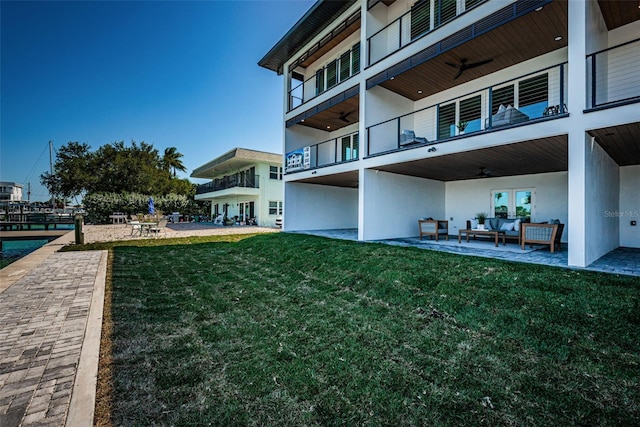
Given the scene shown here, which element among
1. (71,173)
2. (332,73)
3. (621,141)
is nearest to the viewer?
(621,141)

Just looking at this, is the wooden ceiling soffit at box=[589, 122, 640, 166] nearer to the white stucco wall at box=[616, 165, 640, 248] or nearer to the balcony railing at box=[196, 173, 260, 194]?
the white stucco wall at box=[616, 165, 640, 248]

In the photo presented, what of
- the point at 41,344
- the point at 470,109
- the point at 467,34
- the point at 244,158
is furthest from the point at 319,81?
the point at 41,344

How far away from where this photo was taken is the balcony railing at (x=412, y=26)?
9.58 metres

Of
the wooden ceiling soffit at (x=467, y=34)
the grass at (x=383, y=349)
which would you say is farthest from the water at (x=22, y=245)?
the wooden ceiling soffit at (x=467, y=34)

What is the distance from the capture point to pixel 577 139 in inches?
223

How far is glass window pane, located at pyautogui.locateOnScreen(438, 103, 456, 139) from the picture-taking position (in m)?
10.4

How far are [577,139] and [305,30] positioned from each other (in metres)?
11.2

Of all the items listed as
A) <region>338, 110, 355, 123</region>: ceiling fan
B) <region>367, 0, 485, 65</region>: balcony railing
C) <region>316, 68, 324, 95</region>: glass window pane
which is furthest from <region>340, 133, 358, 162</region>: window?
<region>367, 0, 485, 65</region>: balcony railing

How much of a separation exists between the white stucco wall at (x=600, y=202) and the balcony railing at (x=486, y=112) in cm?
142

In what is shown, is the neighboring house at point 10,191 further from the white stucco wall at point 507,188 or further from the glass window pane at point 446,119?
the white stucco wall at point 507,188

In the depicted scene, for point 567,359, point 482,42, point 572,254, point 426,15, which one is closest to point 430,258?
point 572,254

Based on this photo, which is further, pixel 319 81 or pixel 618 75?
pixel 319 81

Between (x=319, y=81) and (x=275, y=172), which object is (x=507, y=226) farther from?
(x=275, y=172)

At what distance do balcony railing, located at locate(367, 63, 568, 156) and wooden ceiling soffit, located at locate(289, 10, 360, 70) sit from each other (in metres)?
4.50
